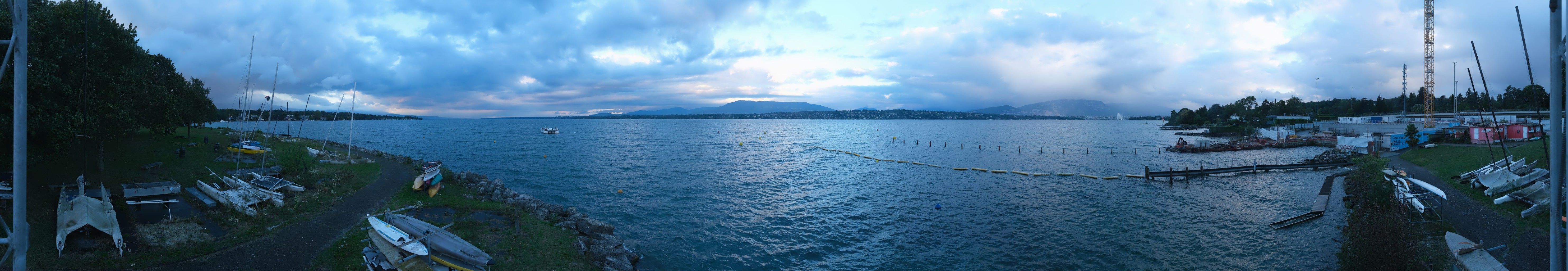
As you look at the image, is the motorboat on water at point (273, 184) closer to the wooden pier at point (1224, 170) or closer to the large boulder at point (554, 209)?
the large boulder at point (554, 209)

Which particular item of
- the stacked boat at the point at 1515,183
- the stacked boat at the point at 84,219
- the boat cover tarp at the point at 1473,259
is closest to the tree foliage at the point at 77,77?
the stacked boat at the point at 84,219

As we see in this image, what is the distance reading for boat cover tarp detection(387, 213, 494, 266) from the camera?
13.1 meters

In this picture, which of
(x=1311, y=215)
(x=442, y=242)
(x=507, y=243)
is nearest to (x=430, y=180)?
(x=507, y=243)

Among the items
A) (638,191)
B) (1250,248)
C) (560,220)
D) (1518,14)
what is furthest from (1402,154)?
(560,220)

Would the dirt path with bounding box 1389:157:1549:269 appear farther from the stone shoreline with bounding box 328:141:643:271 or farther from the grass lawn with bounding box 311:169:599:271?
the grass lawn with bounding box 311:169:599:271

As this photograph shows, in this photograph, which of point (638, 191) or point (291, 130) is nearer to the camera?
point (638, 191)

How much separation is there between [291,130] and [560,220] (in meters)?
153

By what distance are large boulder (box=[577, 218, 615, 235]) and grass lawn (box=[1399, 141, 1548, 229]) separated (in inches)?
1042

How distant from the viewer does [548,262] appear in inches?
615

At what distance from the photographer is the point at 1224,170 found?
40.4 metres

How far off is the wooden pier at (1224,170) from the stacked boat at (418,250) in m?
40.5

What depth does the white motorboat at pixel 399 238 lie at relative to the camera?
12555mm

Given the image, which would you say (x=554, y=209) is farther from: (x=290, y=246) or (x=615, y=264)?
(x=290, y=246)

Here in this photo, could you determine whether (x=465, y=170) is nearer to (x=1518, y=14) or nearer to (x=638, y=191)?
(x=638, y=191)
